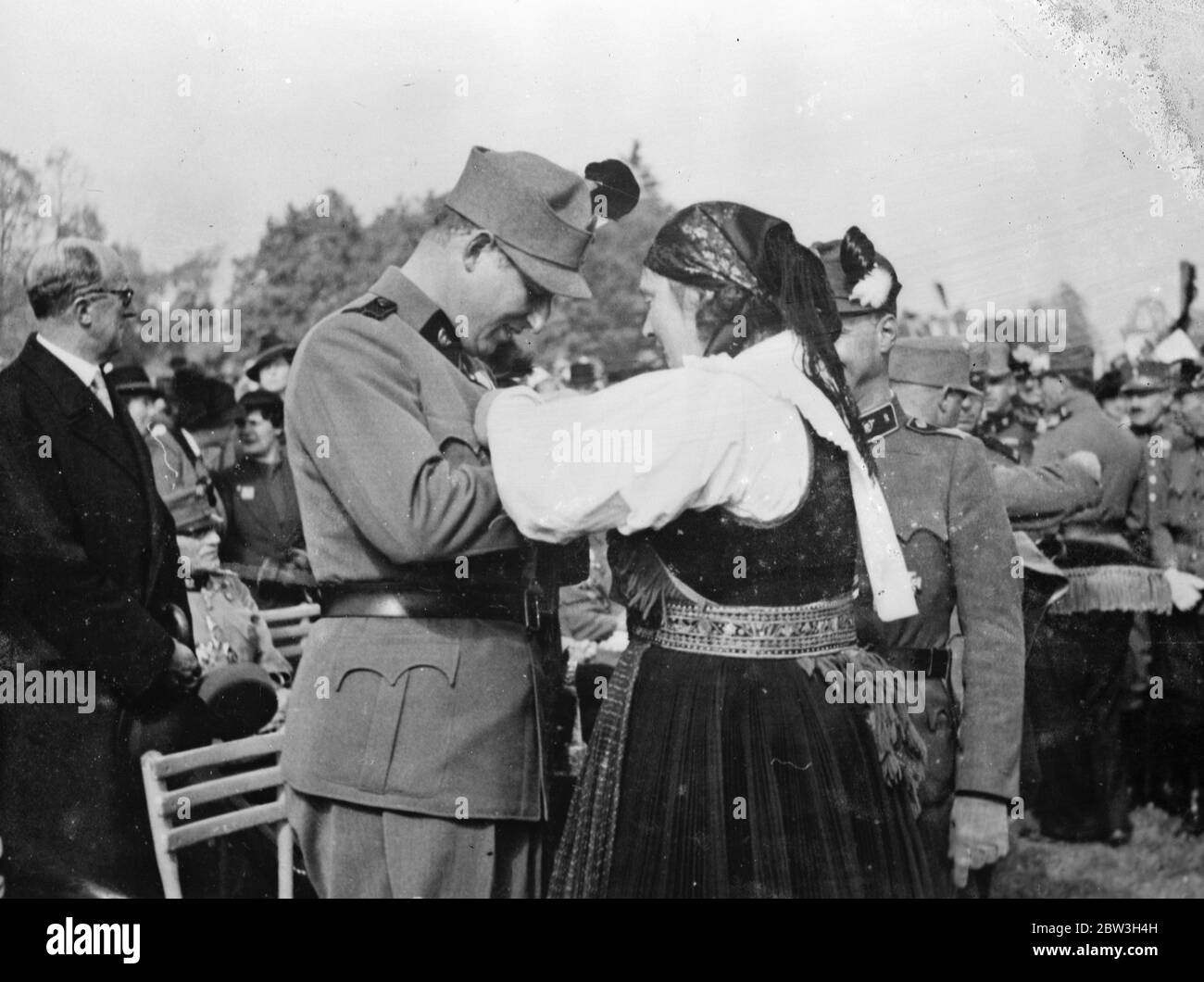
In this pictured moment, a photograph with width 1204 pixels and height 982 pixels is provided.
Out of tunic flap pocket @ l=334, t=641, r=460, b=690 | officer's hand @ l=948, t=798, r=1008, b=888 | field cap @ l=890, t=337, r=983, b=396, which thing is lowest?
officer's hand @ l=948, t=798, r=1008, b=888

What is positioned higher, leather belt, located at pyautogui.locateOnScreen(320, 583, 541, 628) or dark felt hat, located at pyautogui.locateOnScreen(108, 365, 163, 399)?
dark felt hat, located at pyautogui.locateOnScreen(108, 365, 163, 399)

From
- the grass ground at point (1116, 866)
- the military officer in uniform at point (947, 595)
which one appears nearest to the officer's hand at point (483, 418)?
the military officer in uniform at point (947, 595)

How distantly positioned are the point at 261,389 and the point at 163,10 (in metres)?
1.05

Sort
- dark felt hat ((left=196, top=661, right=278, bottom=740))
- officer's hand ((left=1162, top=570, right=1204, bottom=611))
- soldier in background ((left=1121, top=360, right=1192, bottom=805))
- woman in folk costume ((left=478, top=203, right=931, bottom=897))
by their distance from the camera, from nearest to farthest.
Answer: woman in folk costume ((left=478, top=203, right=931, bottom=897))
dark felt hat ((left=196, top=661, right=278, bottom=740))
soldier in background ((left=1121, top=360, right=1192, bottom=805))
officer's hand ((left=1162, top=570, right=1204, bottom=611))

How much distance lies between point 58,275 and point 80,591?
0.81 m

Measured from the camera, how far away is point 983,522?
3193mm

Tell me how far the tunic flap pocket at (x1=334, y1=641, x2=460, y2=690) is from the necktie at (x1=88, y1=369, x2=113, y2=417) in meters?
1.01

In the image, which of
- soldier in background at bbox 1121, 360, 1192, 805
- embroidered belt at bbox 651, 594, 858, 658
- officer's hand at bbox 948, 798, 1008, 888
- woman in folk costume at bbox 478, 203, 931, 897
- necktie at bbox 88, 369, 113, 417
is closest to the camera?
woman in folk costume at bbox 478, 203, 931, 897

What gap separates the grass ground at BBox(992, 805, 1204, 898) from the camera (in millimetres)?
3273

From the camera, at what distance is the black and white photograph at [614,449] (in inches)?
105

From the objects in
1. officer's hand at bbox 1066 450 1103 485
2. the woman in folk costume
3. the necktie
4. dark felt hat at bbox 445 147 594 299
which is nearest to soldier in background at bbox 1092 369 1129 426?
officer's hand at bbox 1066 450 1103 485

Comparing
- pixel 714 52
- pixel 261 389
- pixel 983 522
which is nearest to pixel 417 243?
pixel 261 389

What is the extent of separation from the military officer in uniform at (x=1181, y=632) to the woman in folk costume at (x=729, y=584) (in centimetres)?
99

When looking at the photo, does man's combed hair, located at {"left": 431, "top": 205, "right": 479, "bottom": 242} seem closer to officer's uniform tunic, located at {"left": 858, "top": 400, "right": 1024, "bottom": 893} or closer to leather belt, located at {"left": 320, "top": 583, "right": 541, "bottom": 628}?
leather belt, located at {"left": 320, "top": 583, "right": 541, "bottom": 628}
